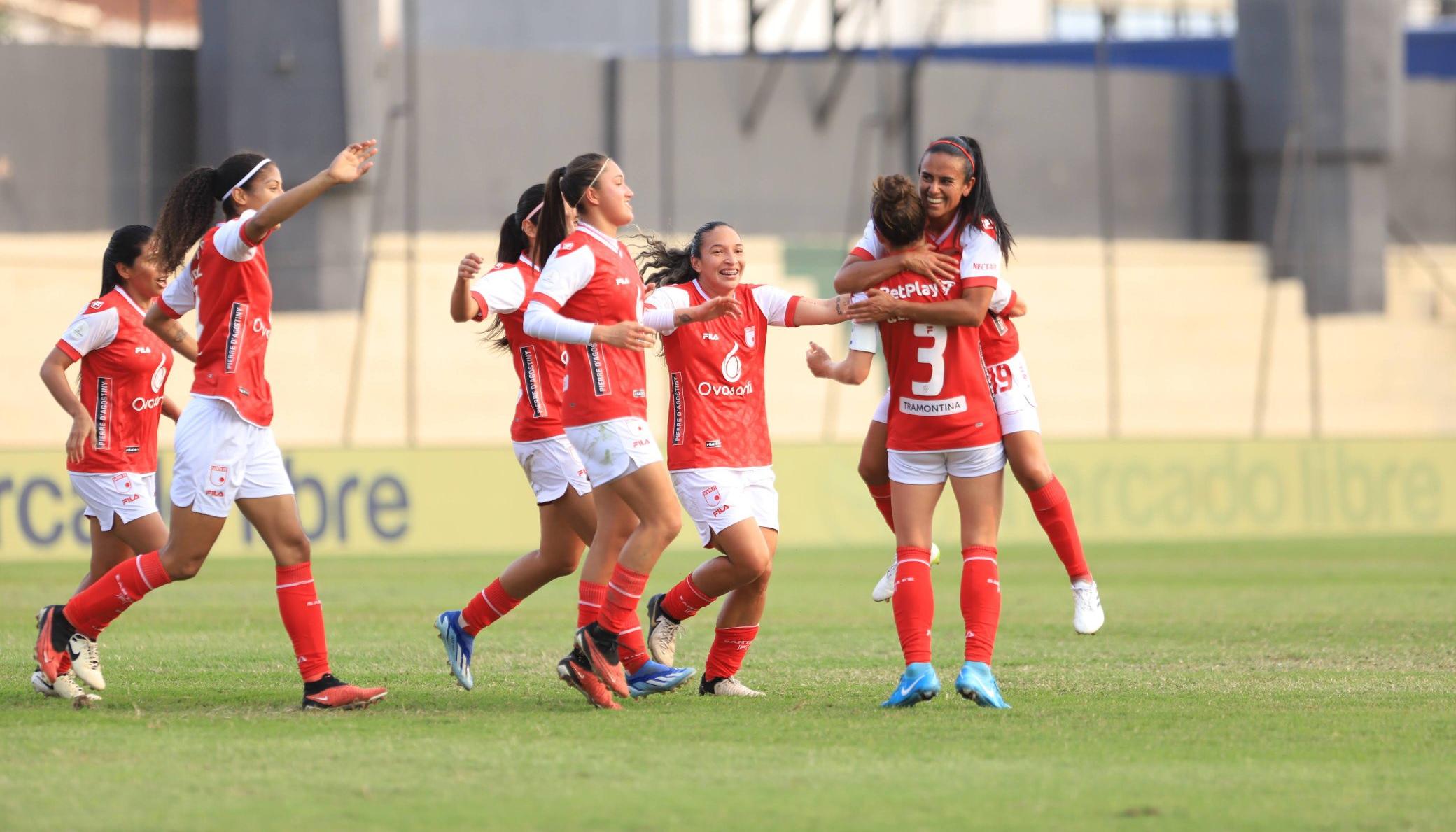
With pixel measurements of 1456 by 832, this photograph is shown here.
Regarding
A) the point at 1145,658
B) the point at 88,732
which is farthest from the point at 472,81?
the point at 88,732

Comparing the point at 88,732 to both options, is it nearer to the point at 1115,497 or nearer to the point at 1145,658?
the point at 1145,658

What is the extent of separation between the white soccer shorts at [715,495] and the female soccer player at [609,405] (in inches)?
3.6

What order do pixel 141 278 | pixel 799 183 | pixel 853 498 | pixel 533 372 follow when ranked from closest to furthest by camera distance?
pixel 533 372
pixel 141 278
pixel 853 498
pixel 799 183

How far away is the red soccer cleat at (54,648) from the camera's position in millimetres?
7332

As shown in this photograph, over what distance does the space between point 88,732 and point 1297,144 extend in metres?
26.9

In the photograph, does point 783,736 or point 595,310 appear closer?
point 783,736

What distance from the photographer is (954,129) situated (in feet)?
94.9

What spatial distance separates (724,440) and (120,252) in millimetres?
3039

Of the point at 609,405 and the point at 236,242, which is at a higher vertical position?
the point at 236,242

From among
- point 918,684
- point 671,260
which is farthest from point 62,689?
point 918,684

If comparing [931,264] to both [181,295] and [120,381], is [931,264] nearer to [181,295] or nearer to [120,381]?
[181,295]

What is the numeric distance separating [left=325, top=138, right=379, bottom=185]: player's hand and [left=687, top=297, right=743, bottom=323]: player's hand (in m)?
1.35

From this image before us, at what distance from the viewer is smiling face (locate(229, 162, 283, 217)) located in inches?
280

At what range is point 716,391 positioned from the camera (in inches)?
299
